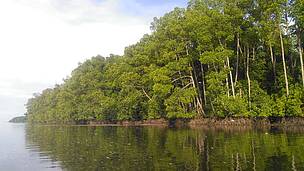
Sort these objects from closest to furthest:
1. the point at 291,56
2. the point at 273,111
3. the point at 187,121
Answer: the point at 273,111 → the point at 291,56 → the point at 187,121

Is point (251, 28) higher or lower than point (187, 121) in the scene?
higher

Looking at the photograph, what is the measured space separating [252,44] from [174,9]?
51.0ft

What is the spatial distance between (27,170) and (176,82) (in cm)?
4978

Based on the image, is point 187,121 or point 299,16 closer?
point 299,16

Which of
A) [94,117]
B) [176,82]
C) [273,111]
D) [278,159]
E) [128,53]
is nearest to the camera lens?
[278,159]

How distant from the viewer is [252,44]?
59000mm

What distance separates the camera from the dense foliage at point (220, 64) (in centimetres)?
4769

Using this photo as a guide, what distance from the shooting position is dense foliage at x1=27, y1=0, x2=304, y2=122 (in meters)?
47.7

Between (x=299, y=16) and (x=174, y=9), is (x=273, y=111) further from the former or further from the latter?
(x=174, y=9)

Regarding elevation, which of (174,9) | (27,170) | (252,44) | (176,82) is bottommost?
(27,170)

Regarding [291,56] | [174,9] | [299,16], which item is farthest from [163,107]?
[299,16]

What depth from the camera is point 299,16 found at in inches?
1694

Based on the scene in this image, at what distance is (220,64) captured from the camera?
180 ft

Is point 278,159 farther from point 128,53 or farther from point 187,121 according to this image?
point 128,53
